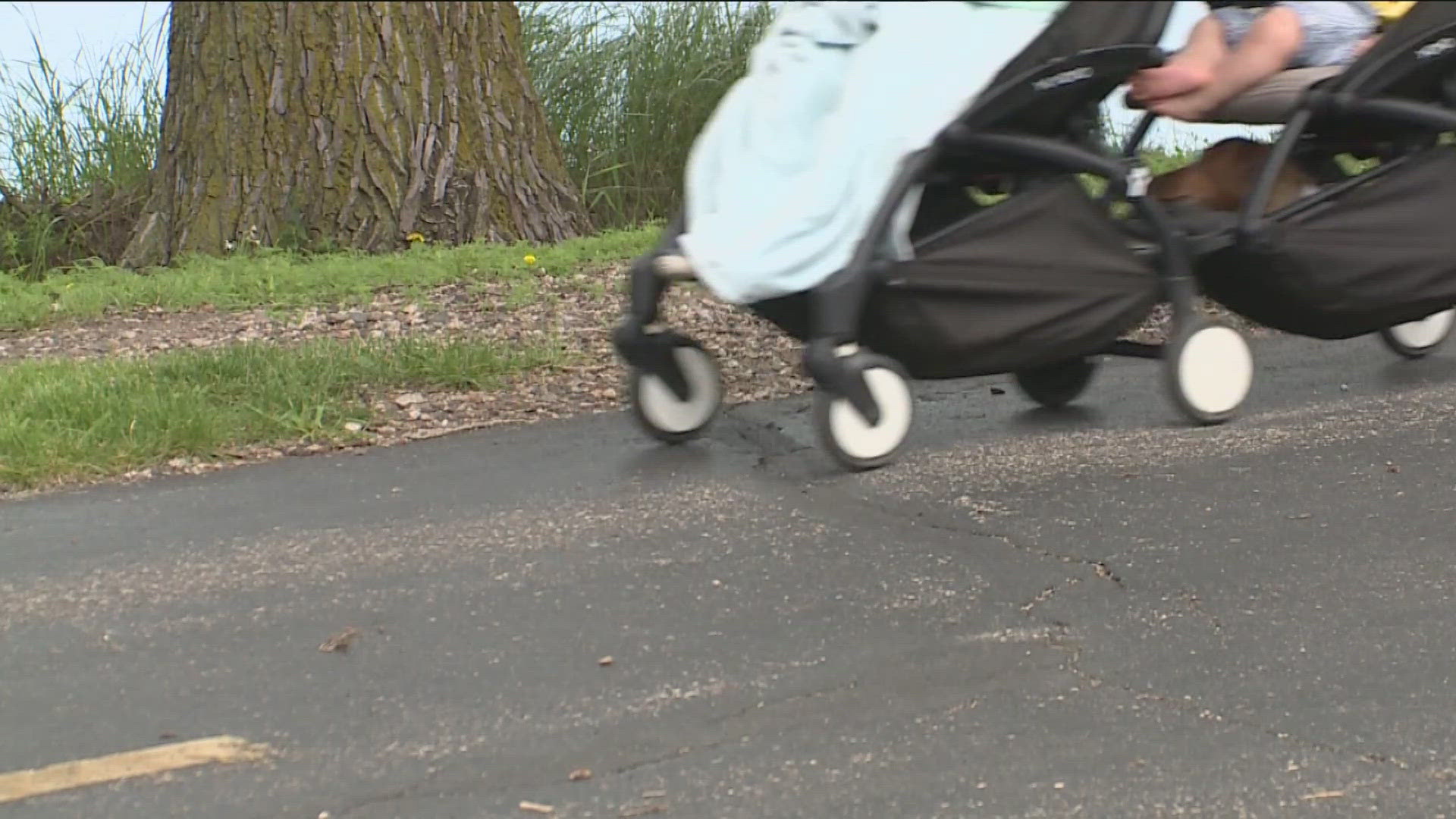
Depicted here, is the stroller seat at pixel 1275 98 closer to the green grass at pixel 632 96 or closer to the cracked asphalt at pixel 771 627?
the cracked asphalt at pixel 771 627

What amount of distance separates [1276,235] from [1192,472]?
2.41ft

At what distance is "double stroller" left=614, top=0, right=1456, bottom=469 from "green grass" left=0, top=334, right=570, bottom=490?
2.89 feet

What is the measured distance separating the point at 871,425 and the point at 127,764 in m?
2.01

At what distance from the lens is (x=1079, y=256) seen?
4.31 m

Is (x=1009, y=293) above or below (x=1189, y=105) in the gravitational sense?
below

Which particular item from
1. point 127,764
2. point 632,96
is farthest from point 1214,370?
point 632,96

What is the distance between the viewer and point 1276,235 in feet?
Result: 14.8

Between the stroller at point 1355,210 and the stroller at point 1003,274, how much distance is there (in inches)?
7.4

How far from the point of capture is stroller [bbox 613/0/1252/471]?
407 centimetres

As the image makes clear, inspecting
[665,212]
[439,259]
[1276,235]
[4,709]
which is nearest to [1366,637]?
[1276,235]

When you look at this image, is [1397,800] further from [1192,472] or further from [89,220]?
[89,220]

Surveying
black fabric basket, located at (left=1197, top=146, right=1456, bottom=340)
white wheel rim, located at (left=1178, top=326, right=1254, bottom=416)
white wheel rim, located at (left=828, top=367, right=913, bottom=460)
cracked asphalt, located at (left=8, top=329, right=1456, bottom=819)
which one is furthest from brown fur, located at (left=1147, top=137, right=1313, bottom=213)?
white wheel rim, located at (left=828, top=367, right=913, bottom=460)

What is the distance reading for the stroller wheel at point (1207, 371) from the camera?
4.51 m

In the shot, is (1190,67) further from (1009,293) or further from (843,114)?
(843,114)
